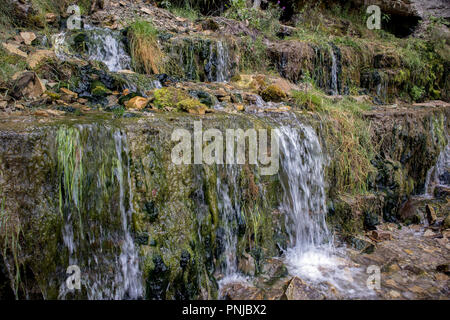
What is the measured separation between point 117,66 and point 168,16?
245 centimetres

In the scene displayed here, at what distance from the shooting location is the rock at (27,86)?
9.21 ft

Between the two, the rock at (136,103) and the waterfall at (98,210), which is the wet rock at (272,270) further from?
the rock at (136,103)

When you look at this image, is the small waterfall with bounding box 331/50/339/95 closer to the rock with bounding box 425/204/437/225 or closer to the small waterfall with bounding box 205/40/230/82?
the small waterfall with bounding box 205/40/230/82

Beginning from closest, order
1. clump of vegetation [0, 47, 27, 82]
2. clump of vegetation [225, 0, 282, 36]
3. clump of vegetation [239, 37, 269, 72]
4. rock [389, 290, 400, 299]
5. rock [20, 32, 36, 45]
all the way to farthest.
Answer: rock [389, 290, 400, 299]
clump of vegetation [0, 47, 27, 82]
rock [20, 32, 36, 45]
clump of vegetation [239, 37, 269, 72]
clump of vegetation [225, 0, 282, 36]

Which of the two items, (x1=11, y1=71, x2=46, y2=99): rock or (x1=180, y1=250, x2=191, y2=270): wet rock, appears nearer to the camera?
(x1=180, y1=250, x2=191, y2=270): wet rock

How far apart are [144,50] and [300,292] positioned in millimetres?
3966

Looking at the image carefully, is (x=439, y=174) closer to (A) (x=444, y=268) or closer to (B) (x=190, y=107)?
(A) (x=444, y=268)

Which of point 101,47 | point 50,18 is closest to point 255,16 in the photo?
point 101,47

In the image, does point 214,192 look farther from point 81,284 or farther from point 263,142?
point 81,284

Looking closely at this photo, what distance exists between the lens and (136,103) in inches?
120

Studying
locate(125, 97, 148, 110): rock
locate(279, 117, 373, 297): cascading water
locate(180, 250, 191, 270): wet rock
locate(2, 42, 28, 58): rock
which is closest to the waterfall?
locate(180, 250, 191, 270): wet rock

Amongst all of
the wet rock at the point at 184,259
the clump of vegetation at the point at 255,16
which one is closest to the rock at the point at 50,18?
the clump of vegetation at the point at 255,16

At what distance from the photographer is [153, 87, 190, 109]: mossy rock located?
3.18 m

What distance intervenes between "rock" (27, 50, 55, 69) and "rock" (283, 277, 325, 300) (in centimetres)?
371
